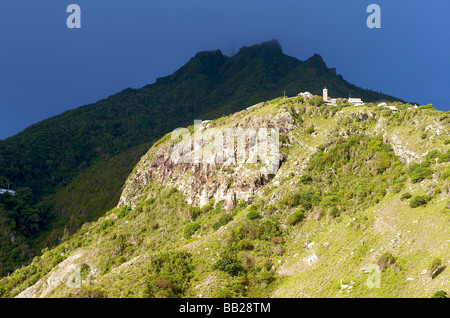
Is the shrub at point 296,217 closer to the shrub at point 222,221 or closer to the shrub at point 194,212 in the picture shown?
the shrub at point 222,221

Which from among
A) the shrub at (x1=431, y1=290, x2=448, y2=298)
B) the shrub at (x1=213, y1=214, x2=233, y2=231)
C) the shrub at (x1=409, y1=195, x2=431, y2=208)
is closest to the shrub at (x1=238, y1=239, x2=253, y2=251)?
the shrub at (x1=213, y1=214, x2=233, y2=231)

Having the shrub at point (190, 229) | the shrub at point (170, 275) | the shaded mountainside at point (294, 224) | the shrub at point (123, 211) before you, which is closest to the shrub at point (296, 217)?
the shaded mountainside at point (294, 224)

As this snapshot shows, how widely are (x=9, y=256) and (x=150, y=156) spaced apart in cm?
5663

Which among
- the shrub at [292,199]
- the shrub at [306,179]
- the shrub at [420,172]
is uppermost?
the shrub at [420,172]

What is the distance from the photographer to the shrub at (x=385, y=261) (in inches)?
1351

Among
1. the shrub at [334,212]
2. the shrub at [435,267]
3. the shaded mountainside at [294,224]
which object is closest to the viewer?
the shrub at [435,267]

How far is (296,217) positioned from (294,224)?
1499mm

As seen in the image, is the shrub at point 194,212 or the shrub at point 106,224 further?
the shrub at point 106,224

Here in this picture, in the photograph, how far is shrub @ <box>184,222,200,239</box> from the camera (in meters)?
65.2

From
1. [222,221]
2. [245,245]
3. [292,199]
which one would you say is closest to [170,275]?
[245,245]

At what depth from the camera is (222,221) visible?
61.4 m

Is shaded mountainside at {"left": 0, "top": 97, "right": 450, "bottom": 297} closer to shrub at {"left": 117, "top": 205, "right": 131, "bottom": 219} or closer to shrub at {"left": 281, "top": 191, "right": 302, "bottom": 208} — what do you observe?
shrub at {"left": 281, "top": 191, "right": 302, "bottom": 208}

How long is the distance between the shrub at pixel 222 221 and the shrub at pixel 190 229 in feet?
20.5
